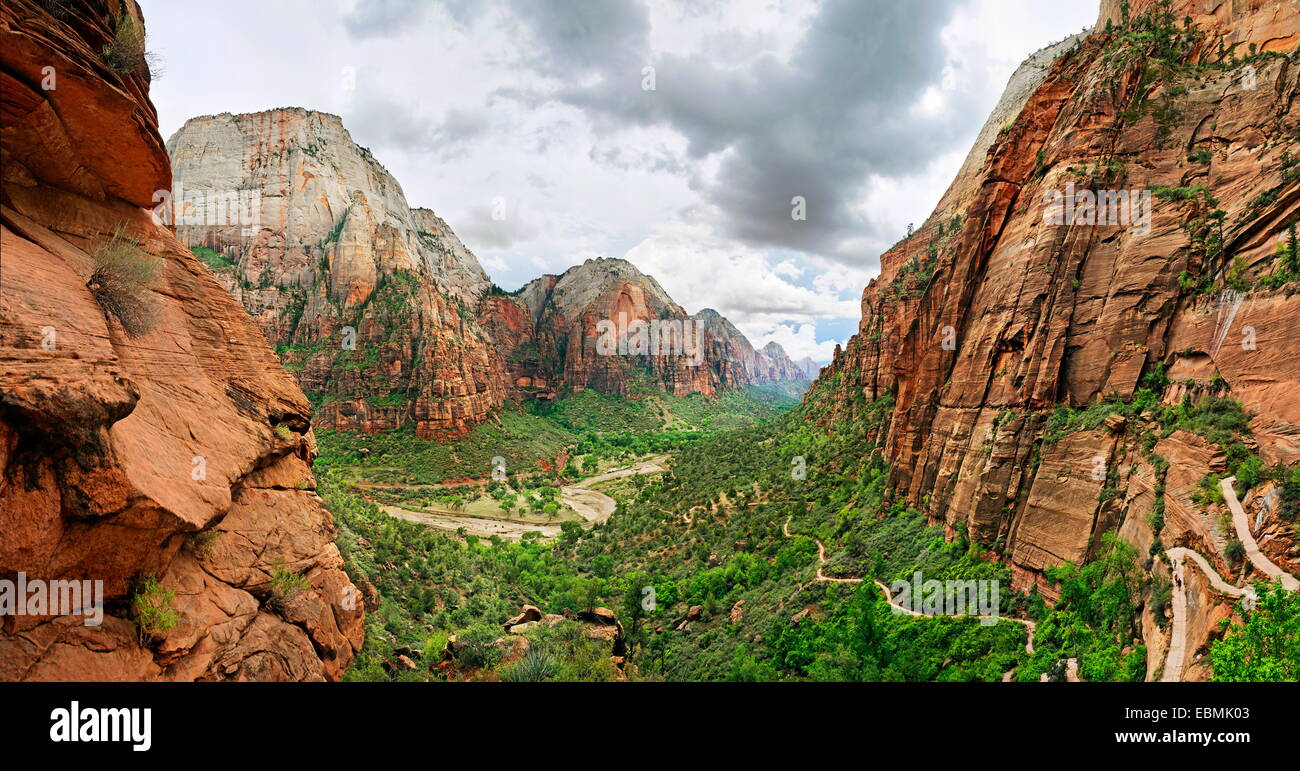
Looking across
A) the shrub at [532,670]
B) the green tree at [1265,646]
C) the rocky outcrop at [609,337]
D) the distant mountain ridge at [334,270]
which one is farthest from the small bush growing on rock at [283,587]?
the rocky outcrop at [609,337]

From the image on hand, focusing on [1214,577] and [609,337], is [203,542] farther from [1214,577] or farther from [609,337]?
[609,337]

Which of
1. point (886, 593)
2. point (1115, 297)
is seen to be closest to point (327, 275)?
point (886, 593)

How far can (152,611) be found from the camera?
6.77m

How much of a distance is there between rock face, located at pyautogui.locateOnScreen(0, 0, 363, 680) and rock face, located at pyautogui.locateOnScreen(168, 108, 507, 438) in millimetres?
70363

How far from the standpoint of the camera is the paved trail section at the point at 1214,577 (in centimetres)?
939

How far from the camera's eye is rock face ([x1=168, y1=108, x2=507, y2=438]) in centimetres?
7738

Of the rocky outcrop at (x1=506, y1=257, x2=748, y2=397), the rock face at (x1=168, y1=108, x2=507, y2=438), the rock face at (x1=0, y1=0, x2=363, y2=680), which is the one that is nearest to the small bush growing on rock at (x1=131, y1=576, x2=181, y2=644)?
the rock face at (x1=0, y1=0, x2=363, y2=680)

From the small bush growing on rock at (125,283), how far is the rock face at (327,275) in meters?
72.3

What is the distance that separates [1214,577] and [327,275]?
10711 cm

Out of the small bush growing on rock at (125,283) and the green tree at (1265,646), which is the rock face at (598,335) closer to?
the small bush growing on rock at (125,283)
